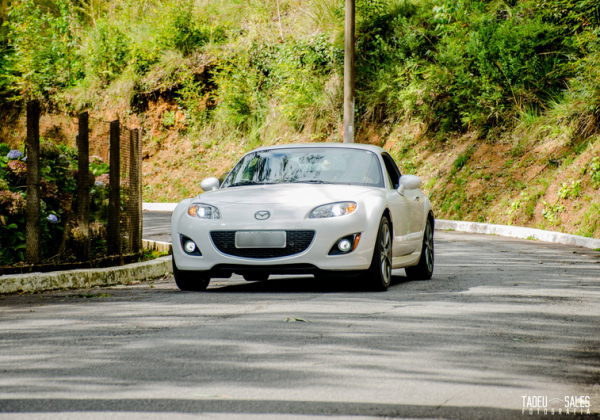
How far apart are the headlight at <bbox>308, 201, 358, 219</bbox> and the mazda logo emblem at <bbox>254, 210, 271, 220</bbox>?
0.40 meters

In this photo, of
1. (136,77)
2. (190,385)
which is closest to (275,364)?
(190,385)

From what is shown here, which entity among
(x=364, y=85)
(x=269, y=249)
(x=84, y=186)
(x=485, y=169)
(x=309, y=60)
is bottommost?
(x=485, y=169)

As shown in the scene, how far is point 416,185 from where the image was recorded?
30.2ft

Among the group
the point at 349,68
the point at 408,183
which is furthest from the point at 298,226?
the point at 349,68

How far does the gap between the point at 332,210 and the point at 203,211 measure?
4.26 feet

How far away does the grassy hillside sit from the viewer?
805 inches

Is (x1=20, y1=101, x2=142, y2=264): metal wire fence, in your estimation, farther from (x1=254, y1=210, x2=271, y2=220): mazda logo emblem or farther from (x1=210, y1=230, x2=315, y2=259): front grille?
(x1=254, y1=210, x2=271, y2=220): mazda logo emblem

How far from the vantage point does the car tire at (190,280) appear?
8.48m

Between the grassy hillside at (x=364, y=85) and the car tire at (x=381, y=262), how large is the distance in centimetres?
406

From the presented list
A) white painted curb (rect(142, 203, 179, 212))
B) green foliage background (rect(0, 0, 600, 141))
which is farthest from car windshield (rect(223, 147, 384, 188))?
white painted curb (rect(142, 203, 179, 212))

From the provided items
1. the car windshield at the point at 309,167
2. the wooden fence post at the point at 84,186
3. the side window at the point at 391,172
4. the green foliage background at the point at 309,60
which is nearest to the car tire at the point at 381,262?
the car windshield at the point at 309,167

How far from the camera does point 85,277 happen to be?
30.7ft

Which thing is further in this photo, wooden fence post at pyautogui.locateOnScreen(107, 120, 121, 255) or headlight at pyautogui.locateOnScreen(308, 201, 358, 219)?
wooden fence post at pyautogui.locateOnScreen(107, 120, 121, 255)

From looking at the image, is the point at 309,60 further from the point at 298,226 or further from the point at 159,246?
the point at 298,226
